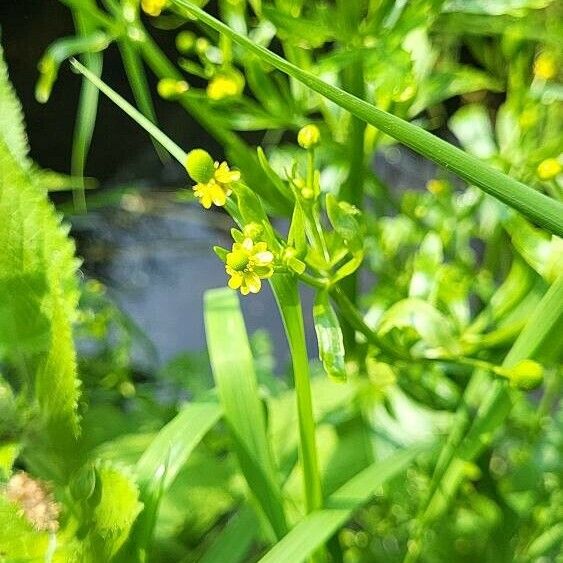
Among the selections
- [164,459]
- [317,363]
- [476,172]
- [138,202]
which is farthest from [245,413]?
[138,202]

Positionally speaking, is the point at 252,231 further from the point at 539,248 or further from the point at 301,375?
the point at 539,248

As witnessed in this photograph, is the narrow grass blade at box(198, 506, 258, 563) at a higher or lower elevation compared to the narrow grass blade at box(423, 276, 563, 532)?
lower

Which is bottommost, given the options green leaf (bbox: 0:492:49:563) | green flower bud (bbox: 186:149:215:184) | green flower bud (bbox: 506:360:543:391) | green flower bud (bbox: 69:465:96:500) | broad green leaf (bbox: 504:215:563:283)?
green leaf (bbox: 0:492:49:563)

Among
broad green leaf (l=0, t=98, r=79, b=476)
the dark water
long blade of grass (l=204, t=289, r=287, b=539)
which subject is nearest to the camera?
broad green leaf (l=0, t=98, r=79, b=476)

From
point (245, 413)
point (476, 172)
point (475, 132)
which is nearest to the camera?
point (476, 172)

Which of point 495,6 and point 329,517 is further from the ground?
point 495,6

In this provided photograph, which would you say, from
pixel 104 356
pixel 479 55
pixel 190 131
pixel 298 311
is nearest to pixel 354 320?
pixel 298 311

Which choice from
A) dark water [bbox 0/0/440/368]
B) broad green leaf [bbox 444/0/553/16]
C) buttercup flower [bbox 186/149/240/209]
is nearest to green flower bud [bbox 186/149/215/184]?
buttercup flower [bbox 186/149/240/209]

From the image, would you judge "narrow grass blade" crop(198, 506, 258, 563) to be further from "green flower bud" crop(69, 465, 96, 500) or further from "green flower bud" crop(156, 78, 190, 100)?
"green flower bud" crop(156, 78, 190, 100)
